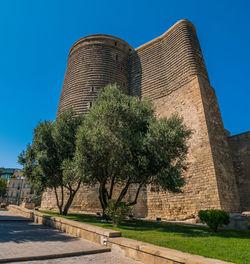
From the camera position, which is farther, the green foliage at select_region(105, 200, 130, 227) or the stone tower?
the stone tower

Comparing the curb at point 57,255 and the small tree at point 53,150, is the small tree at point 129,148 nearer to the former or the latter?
the small tree at point 53,150

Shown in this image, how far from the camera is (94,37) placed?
22.6 m

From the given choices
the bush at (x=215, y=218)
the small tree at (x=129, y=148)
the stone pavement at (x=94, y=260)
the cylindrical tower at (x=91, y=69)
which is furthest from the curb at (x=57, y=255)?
the cylindrical tower at (x=91, y=69)

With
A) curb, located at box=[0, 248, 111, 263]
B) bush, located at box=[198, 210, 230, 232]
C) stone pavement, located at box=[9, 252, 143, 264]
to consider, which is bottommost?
stone pavement, located at box=[9, 252, 143, 264]

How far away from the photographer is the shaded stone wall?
13.5 metres

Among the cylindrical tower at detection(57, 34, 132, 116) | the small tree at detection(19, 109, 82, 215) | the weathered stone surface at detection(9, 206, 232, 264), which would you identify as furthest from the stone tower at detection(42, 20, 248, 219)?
the weathered stone surface at detection(9, 206, 232, 264)

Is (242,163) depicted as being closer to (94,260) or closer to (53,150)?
(53,150)

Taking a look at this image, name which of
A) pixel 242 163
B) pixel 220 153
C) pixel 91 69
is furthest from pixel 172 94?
pixel 91 69

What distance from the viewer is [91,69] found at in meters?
20.7

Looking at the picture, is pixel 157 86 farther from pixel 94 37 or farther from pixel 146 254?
pixel 146 254

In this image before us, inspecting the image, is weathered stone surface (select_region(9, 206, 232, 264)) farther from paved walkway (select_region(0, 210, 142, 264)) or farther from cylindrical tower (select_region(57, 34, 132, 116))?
cylindrical tower (select_region(57, 34, 132, 116))

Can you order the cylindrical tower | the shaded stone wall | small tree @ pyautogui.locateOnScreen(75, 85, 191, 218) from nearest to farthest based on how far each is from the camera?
small tree @ pyautogui.locateOnScreen(75, 85, 191, 218), the shaded stone wall, the cylindrical tower

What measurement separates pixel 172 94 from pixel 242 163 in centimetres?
717

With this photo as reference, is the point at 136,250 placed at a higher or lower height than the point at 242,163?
lower
